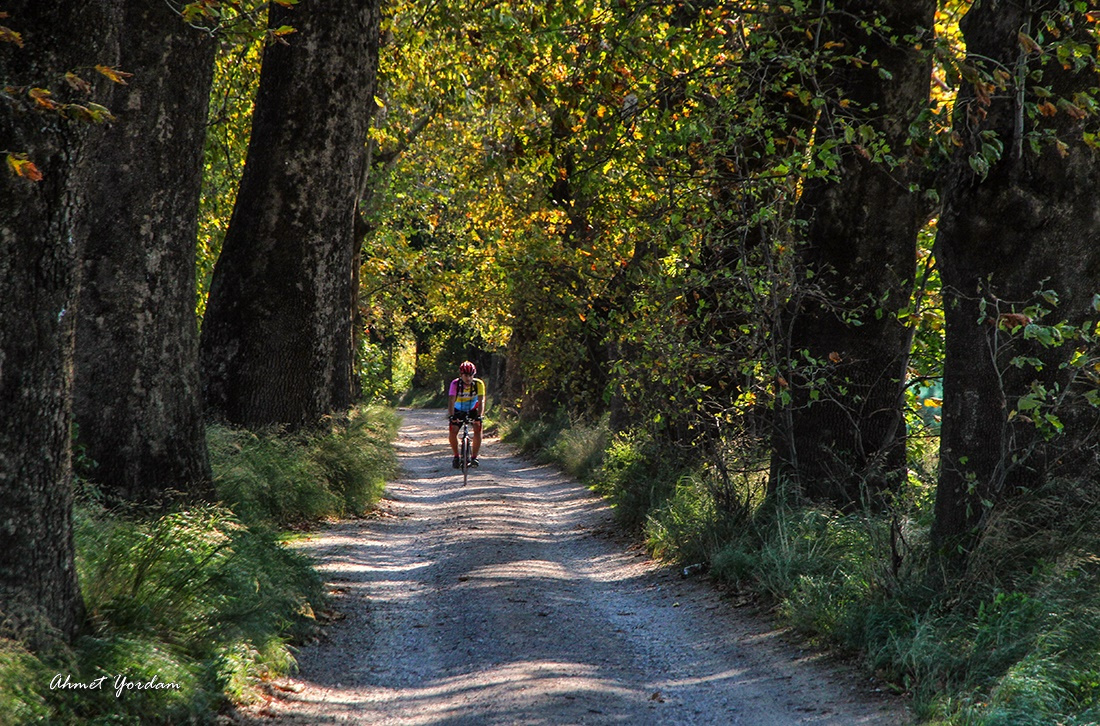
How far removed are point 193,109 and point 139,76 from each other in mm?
498

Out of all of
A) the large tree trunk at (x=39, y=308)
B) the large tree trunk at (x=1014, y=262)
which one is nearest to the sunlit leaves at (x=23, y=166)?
the large tree trunk at (x=39, y=308)

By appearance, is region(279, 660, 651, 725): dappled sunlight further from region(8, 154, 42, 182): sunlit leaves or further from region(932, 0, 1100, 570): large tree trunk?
region(8, 154, 42, 182): sunlit leaves

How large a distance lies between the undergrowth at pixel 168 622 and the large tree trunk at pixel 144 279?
1.77 feet

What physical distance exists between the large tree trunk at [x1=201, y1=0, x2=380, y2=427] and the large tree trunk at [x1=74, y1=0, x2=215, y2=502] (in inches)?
161

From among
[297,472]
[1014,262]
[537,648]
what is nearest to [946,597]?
[1014,262]

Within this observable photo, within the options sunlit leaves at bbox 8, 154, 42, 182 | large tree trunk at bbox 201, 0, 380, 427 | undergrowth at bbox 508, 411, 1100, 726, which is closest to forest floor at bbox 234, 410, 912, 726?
undergrowth at bbox 508, 411, 1100, 726

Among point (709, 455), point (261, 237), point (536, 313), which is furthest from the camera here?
point (536, 313)

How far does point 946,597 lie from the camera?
6.47 meters

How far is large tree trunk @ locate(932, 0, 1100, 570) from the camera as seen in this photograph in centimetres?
662

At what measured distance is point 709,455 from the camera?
38.8ft

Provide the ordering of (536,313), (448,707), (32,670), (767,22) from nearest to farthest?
(32,670) → (448,707) → (767,22) → (536,313)

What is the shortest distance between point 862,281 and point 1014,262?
10.6 feet

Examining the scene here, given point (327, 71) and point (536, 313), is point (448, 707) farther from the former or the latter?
point (536, 313)

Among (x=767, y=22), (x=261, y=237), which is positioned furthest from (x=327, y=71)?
(x=767, y=22)
